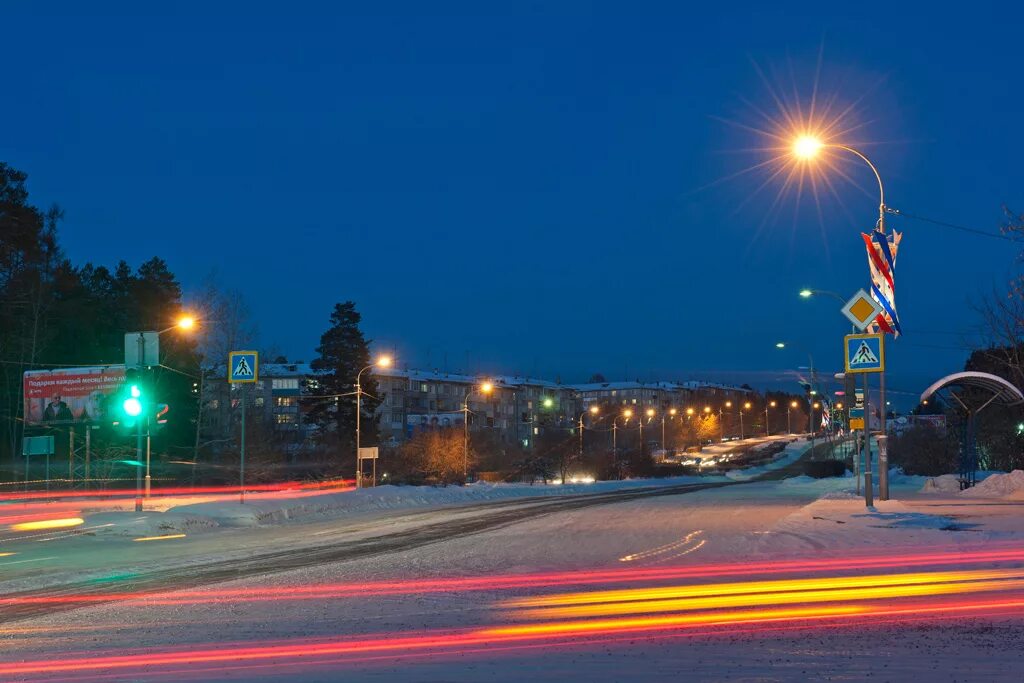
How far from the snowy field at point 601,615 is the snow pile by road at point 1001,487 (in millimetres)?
12395

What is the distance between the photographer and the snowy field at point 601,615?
8.31 m

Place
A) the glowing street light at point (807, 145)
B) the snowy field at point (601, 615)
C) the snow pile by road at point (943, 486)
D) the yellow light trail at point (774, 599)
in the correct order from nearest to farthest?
the snowy field at point (601, 615), the yellow light trail at point (774, 599), the glowing street light at point (807, 145), the snow pile by road at point (943, 486)

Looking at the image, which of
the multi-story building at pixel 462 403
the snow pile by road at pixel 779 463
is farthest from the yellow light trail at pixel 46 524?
the multi-story building at pixel 462 403

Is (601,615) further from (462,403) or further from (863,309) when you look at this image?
(462,403)

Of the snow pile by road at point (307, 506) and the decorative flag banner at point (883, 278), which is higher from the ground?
the decorative flag banner at point (883, 278)

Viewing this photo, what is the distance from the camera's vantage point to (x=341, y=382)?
78.9 meters

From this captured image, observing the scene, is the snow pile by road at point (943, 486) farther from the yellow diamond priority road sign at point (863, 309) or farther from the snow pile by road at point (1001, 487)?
the yellow diamond priority road sign at point (863, 309)

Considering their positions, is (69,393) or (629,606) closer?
(629,606)

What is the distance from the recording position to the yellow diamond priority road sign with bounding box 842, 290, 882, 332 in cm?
2205

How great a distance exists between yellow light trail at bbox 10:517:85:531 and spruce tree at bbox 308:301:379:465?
43.2m

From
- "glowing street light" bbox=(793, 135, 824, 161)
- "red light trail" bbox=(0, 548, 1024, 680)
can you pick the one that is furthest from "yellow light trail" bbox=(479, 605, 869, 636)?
"glowing street light" bbox=(793, 135, 824, 161)

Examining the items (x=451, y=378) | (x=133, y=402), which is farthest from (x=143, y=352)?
(x=451, y=378)

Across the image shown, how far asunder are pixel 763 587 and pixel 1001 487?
80.2ft

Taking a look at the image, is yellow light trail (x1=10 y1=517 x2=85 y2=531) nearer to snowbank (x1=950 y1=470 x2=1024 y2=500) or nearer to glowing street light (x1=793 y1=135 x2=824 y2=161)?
glowing street light (x1=793 y1=135 x2=824 y2=161)
